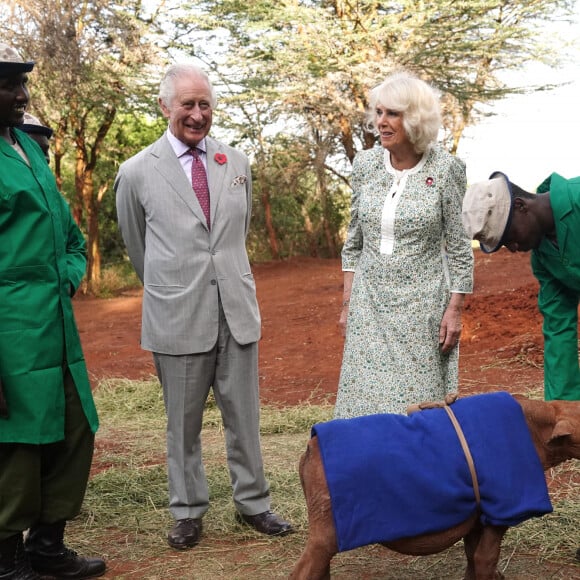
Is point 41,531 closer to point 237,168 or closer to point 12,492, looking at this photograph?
point 12,492

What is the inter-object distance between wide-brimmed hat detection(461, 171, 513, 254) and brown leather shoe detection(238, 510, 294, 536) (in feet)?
5.83

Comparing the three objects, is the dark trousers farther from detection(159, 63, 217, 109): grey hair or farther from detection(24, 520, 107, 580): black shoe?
detection(159, 63, 217, 109): grey hair

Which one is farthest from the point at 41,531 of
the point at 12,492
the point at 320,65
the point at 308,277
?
the point at 320,65

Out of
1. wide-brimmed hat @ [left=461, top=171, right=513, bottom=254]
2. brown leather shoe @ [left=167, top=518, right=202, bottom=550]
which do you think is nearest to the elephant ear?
wide-brimmed hat @ [left=461, top=171, right=513, bottom=254]

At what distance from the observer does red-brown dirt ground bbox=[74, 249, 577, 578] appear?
8148 mm

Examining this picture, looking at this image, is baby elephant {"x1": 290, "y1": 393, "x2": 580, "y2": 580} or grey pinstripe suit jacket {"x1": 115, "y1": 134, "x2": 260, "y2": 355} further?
grey pinstripe suit jacket {"x1": 115, "y1": 134, "x2": 260, "y2": 355}

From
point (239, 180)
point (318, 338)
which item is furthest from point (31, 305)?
point (318, 338)

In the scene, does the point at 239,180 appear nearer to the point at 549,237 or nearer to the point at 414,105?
the point at 414,105

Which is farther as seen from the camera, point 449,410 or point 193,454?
point 193,454

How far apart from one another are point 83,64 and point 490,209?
45.9 feet

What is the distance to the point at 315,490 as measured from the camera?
2.86 m

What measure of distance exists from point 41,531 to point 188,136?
6.34 feet

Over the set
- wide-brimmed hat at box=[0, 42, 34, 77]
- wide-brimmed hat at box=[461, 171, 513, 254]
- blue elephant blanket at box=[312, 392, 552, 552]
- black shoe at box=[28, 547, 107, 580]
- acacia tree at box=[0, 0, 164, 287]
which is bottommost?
black shoe at box=[28, 547, 107, 580]

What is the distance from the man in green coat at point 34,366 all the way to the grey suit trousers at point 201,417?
0.52 metres
